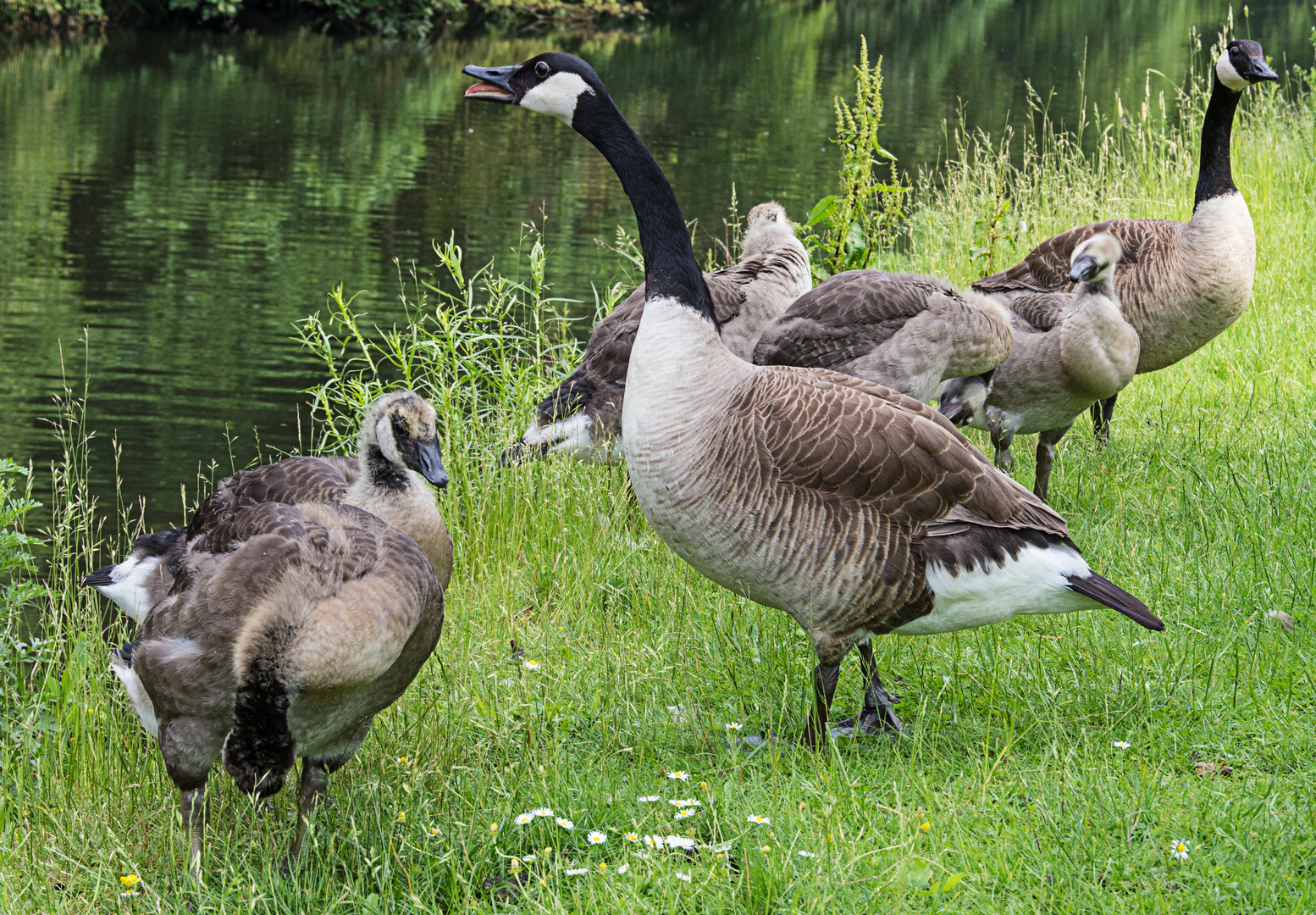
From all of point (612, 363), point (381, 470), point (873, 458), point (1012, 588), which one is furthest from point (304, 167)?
point (1012, 588)

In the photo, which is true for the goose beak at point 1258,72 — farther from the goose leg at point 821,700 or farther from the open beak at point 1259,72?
the goose leg at point 821,700

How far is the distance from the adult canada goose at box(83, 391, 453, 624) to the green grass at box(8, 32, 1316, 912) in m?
0.53

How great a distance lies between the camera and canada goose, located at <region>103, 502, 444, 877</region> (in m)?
3.44

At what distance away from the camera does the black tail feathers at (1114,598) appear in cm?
395

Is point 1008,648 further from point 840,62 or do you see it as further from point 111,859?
point 840,62

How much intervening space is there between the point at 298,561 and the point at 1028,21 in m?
57.8

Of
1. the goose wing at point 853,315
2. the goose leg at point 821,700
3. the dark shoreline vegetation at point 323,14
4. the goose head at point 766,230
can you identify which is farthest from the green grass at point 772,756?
the dark shoreline vegetation at point 323,14

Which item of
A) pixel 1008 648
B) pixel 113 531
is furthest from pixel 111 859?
pixel 113 531

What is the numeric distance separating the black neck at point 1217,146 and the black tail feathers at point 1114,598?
4.87m

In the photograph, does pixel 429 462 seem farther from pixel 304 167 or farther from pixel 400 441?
pixel 304 167

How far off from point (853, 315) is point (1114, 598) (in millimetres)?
2893

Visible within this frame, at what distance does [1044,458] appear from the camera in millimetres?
6938

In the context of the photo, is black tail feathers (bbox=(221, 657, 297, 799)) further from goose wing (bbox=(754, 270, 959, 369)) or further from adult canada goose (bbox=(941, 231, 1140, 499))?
adult canada goose (bbox=(941, 231, 1140, 499))

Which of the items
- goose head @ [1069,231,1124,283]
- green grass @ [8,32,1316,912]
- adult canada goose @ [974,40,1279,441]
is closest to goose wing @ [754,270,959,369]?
goose head @ [1069,231,1124,283]
